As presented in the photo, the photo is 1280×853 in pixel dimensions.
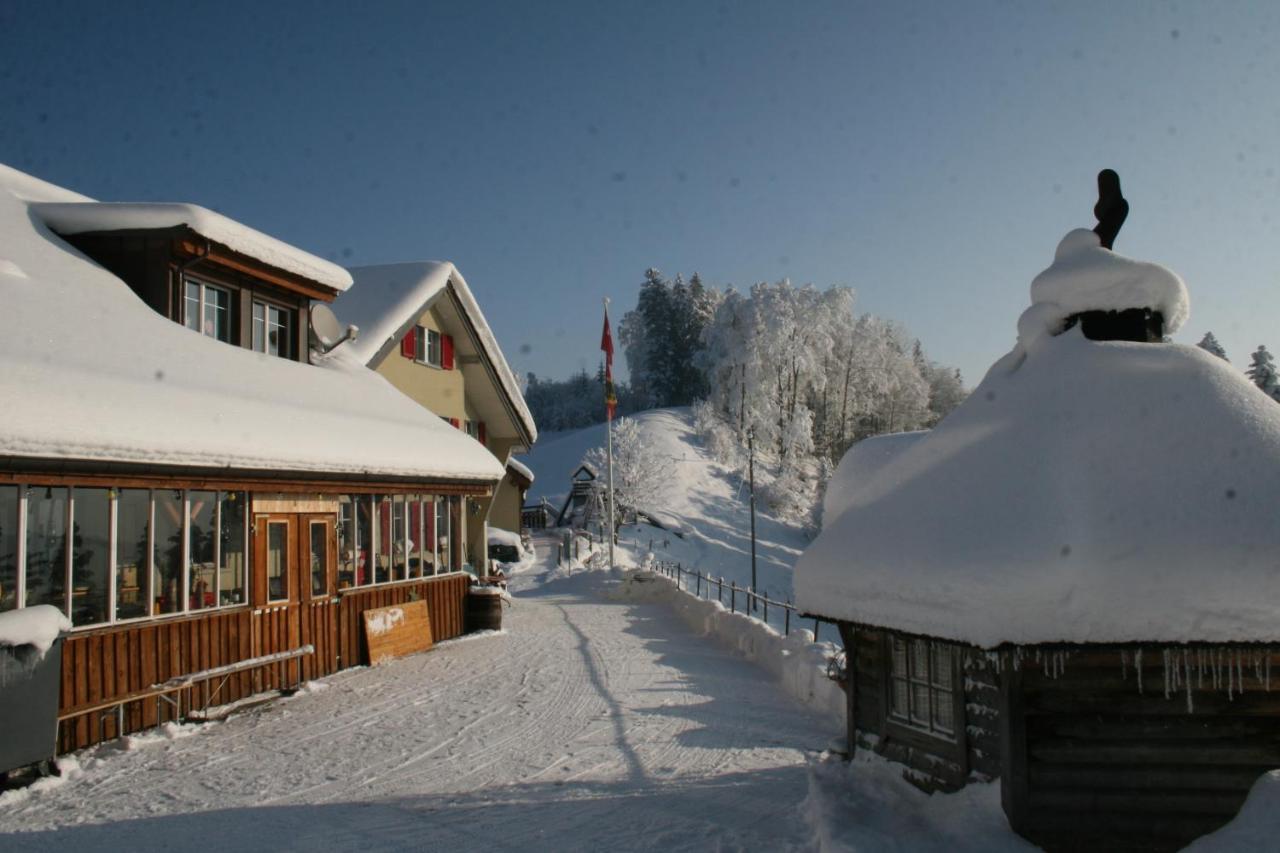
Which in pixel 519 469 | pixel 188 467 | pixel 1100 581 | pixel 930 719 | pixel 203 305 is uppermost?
pixel 203 305

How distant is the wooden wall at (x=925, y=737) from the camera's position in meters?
6.65

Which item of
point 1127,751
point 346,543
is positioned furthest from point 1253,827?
point 346,543

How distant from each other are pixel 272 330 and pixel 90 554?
22.1ft

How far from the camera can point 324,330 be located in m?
17.1

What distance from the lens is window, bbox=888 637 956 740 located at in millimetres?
7160

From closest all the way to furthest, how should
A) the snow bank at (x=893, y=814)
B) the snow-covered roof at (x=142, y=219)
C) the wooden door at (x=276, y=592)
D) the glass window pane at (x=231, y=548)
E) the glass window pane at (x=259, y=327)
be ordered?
the snow bank at (x=893, y=814) → the glass window pane at (x=231, y=548) → the wooden door at (x=276, y=592) → the snow-covered roof at (x=142, y=219) → the glass window pane at (x=259, y=327)

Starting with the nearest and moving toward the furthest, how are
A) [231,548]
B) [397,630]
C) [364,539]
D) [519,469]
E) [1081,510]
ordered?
[1081,510] → [231,548] → [364,539] → [397,630] → [519,469]

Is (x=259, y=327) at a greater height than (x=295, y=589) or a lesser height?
greater

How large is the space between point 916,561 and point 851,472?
234cm

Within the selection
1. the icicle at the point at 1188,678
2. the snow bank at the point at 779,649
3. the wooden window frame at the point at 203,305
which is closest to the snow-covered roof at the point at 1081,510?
the icicle at the point at 1188,678

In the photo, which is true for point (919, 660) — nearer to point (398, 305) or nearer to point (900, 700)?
point (900, 700)

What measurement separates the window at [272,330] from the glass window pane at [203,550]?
444 cm

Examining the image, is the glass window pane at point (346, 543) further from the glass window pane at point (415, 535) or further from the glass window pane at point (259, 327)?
the glass window pane at point (259, 327)

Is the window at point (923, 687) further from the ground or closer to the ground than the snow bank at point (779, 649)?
further from the ground
